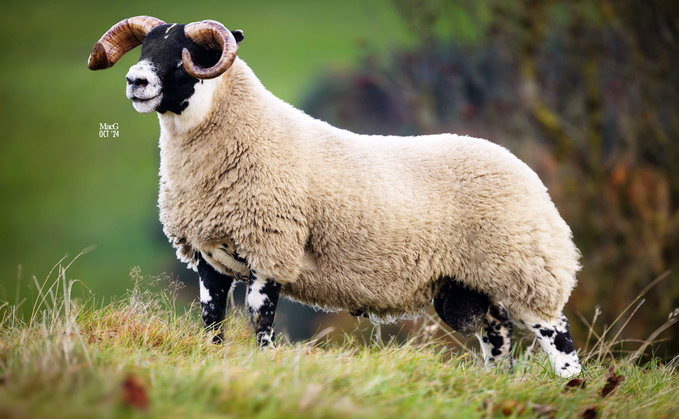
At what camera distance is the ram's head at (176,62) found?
424 centimetres

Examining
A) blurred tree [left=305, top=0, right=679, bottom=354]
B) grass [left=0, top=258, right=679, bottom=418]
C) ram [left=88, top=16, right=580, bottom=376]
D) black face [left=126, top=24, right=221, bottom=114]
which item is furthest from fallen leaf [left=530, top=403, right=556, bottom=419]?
blurred tree [left=305, top=0, right=679, bottom=354]

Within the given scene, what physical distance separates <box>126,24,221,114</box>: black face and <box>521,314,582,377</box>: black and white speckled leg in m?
3.22

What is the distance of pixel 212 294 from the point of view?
4.61 metres

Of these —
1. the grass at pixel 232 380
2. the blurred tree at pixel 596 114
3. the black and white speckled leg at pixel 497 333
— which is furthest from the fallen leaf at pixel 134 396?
the blurred tree at pixel 596 114

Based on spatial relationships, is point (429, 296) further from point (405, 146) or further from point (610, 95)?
point (610, 95)

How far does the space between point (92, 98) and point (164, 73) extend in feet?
73.6

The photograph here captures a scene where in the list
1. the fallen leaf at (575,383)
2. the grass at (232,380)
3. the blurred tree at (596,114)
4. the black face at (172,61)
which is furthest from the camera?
the blurred tree at (596,114)

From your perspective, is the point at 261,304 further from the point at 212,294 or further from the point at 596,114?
the point at 596,114

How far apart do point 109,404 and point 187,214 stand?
2296mm

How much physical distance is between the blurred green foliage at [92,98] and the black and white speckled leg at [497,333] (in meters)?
17.2

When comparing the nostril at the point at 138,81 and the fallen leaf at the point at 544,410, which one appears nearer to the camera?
the fallen leaf at the point at 544,410

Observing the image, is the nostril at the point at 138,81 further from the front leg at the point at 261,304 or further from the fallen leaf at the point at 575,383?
the fallen leaf at the point at 575,383

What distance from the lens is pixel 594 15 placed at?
12102 mm

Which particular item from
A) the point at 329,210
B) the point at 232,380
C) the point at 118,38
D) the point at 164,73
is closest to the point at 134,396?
the point at 232,380
